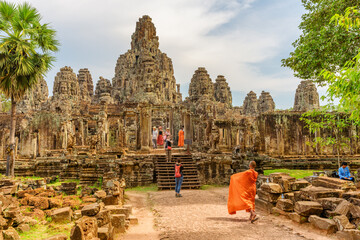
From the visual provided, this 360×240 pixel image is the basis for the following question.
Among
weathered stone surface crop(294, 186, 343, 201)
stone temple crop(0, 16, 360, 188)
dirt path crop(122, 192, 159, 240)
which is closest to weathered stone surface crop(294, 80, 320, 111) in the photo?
stone temple crop(0, 16, 360, 188)

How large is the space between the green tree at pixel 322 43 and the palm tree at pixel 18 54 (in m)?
11.6

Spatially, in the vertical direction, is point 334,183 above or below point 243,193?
above

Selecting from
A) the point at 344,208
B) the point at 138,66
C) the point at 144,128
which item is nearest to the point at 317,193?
the point at 344,208

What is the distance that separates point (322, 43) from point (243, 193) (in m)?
7.51

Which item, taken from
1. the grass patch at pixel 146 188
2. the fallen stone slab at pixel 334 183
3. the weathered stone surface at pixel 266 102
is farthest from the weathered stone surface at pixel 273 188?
the weathered stone surface at pixel 266 102

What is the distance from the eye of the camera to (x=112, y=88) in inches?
2153

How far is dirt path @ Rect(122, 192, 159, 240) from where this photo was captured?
561 cm

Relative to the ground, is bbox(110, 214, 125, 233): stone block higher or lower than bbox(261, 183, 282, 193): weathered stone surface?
lower

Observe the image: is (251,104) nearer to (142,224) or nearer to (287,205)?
(287,205)

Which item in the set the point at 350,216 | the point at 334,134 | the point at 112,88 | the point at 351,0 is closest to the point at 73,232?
the point at 350,216

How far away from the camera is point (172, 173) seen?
13.2m

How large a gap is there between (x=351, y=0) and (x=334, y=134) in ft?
38.0

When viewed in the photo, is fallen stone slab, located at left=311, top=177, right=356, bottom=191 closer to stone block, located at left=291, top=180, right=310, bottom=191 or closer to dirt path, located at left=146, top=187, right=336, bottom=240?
stone block, located at left=291, top=180, right=310, bottom=191

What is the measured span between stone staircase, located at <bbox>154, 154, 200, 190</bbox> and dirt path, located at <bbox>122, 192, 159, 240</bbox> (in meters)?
2.40
